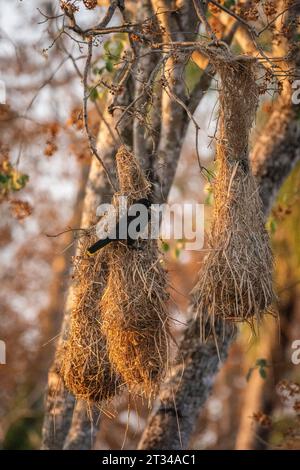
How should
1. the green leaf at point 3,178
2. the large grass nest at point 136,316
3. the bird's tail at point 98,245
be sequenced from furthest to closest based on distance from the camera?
1. the green leaf at point 3,178
2. the bird's tail at point 98,245
3. the large grass nest at point 136,316

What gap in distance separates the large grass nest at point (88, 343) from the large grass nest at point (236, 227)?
0.43 m

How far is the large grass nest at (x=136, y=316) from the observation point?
3068mm

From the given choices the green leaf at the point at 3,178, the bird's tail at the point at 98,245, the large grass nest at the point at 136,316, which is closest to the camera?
the large grass nest at the point at 136,316

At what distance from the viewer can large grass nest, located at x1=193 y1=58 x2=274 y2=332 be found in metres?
3.09

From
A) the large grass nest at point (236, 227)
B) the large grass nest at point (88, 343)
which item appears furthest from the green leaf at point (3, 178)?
the large grass nest at point (236, 227)

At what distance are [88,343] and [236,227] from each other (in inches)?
31.1

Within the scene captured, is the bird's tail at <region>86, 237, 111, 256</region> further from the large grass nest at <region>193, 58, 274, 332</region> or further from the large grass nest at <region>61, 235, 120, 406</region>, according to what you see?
the large grass nest at <region>193, 58, 274, 332</region>

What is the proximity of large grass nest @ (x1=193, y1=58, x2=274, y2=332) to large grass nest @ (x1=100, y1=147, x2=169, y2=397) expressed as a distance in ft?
0.61

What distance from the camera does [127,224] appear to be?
10.4 ft

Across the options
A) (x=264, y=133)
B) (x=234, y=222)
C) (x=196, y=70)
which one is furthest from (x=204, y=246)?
(x=196, y=70)

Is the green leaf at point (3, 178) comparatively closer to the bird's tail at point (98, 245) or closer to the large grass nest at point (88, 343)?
the large grass nest at point (88, 343)
